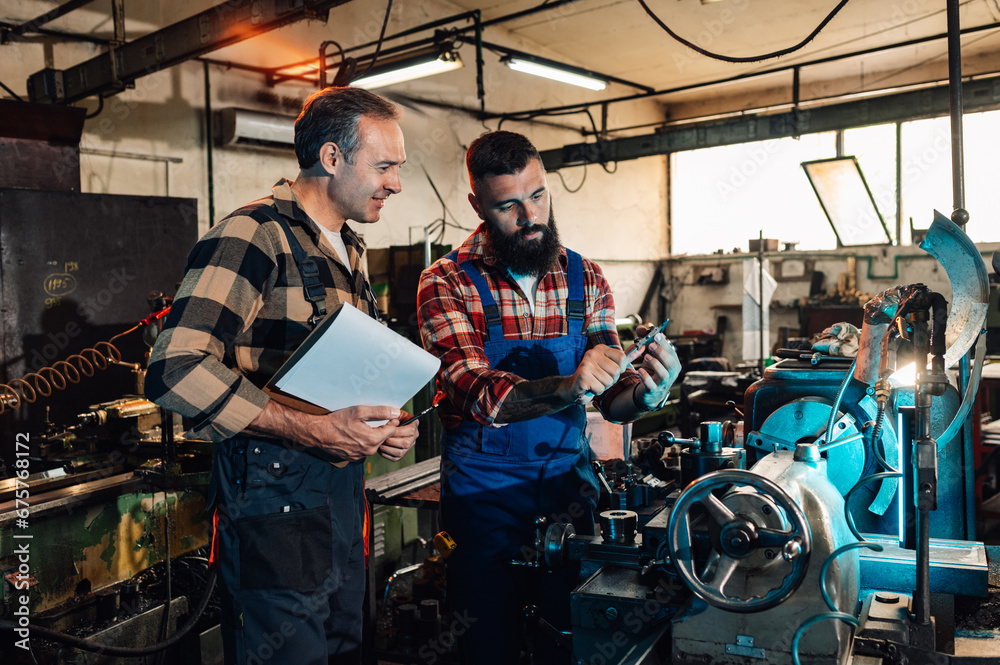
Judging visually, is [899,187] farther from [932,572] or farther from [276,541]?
[276,541]

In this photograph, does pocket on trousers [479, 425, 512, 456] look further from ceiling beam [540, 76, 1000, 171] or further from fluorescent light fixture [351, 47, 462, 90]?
ceiling beam [540, 76, 1000, 171]

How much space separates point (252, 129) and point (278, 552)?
4.00m

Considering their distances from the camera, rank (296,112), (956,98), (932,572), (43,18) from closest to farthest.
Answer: (932,572)
(956,98)
(43,18)
(296,112)

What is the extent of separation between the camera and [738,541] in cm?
87

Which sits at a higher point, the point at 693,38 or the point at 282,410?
the point at 693,38

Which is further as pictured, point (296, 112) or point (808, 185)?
point (808, 185)

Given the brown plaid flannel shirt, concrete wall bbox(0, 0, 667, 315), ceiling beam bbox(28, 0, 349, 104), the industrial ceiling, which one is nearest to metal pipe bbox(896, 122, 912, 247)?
the industrial ceiling

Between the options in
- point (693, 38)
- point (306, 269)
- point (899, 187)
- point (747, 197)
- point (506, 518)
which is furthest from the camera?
point (747, 197)

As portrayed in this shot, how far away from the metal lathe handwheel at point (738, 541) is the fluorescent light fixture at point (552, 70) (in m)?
4.77

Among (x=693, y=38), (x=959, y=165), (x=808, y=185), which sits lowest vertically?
(x=959, y=165)

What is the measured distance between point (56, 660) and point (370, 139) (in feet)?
5.62

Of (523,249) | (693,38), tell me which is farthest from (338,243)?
(693,38)

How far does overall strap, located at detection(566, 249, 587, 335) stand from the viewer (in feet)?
5.58

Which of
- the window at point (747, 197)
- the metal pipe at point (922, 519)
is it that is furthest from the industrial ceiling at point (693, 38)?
the metal pipe at point (922, 519)
